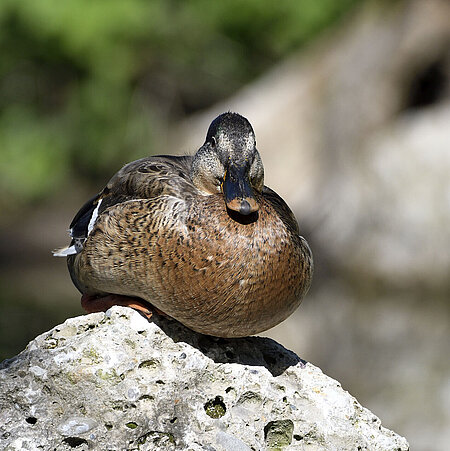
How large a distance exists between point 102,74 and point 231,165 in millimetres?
14039

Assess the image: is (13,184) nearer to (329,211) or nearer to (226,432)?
(329,211)

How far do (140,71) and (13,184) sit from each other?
12.4 ft

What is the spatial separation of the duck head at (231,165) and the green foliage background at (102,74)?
12246 millimetres

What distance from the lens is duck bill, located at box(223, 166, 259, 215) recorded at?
311 cm

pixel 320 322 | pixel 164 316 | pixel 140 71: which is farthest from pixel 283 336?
pixel 140 71

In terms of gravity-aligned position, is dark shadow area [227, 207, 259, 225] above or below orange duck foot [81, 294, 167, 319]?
above

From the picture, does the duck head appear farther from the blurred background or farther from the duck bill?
the blurred background

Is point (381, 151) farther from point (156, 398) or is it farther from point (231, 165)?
point (156, 398)

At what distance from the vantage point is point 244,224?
10.4 feet

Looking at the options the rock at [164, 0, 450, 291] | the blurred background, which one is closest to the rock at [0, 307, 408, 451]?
the blurred background

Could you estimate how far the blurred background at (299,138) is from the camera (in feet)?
28.7

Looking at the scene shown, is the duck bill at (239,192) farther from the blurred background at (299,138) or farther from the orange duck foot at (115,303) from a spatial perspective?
the blurred background at (299,138)

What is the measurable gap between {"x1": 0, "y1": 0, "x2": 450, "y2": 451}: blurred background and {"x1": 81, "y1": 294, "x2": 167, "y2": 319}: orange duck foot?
325 cm

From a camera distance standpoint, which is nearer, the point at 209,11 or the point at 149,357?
the point at 149,357
